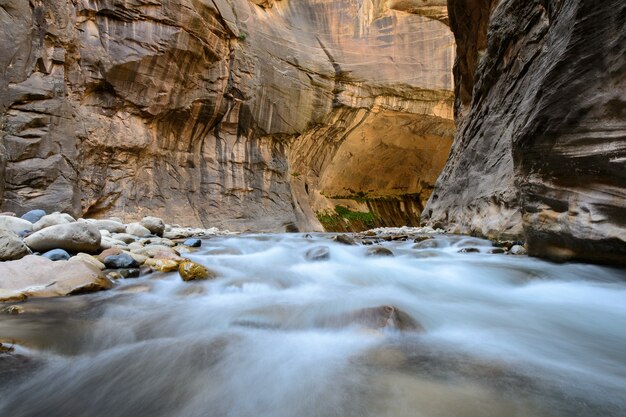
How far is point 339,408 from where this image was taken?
1165mm

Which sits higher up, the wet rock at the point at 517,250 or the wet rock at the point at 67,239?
the wet rock at the point at 67,239

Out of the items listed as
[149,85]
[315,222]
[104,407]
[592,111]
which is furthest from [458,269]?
[315,222]

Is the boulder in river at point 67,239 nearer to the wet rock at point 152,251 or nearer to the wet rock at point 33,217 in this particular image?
the wet rock at point 152,251

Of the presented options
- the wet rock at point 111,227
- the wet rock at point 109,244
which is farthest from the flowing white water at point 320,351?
the wet rock at point 111,227

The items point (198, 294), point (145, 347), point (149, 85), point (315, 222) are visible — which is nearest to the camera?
point (145, 347)

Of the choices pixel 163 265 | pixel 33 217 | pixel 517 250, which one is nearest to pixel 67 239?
pixel 163 265

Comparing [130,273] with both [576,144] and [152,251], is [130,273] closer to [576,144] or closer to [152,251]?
[152,251]

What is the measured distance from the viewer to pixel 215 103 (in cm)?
1299

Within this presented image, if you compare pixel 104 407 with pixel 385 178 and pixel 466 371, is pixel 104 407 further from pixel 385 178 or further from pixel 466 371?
pixel 385 178

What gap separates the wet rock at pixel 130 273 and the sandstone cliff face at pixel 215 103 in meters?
7.61

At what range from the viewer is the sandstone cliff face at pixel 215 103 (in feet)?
30.4

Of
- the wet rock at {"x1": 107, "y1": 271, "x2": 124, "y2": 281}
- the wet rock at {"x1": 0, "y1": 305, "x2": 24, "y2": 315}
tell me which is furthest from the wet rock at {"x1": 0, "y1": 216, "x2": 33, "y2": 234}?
the wet rock at {"x1": 0, "y1": 305, "x2": 24, "y2": 315}

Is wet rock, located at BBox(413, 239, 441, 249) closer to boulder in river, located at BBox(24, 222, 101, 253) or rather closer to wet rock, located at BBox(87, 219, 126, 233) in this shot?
boulder in river, located at BBox(24, 222, 101, 253)

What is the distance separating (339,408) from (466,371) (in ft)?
1.94
